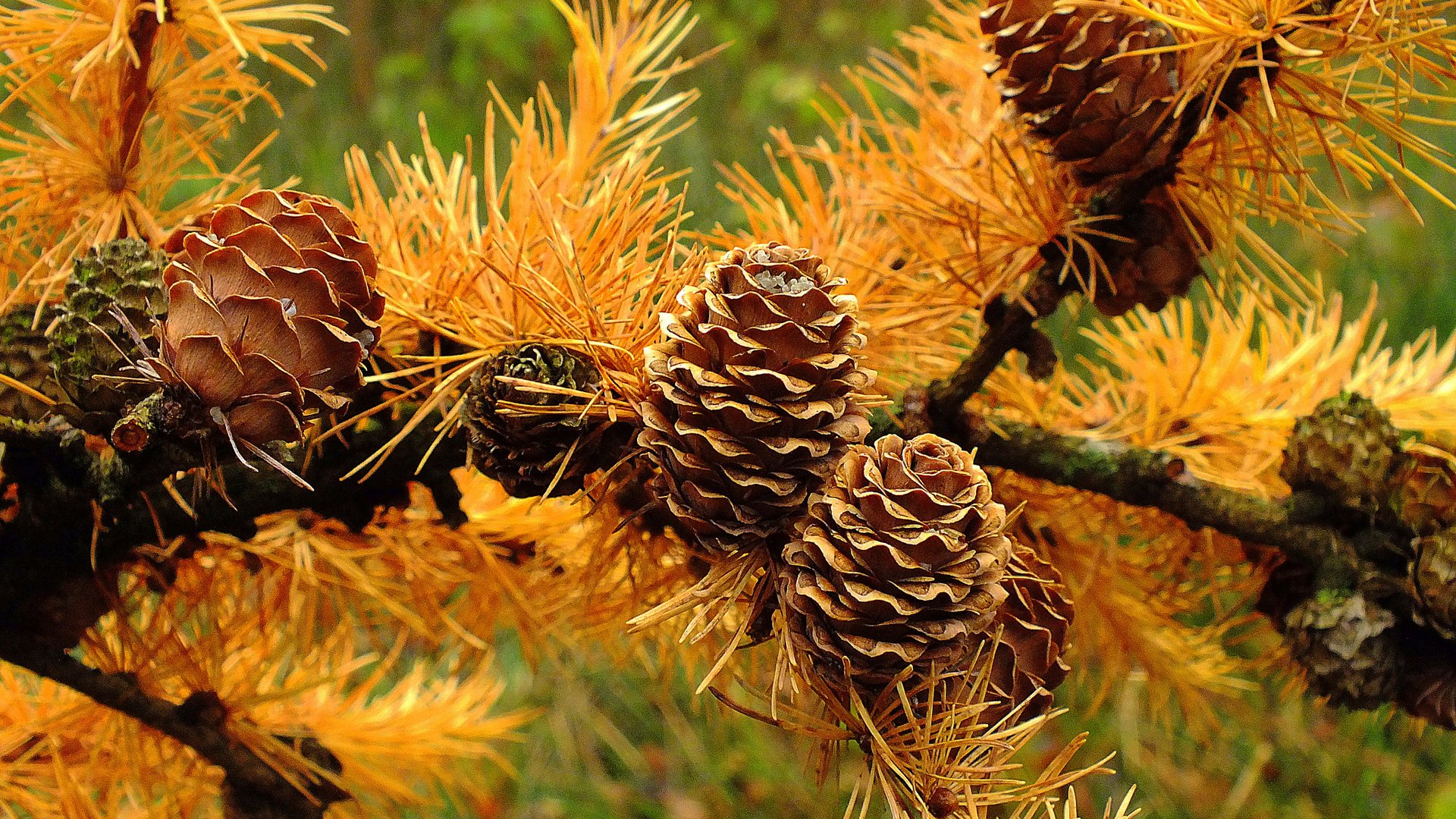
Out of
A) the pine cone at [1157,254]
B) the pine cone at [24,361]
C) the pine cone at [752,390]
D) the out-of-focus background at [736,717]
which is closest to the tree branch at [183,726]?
the pine cone at [24,361]

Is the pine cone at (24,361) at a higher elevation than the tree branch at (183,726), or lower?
higher

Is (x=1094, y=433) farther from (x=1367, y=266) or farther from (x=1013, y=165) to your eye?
(x=1367, y=266)

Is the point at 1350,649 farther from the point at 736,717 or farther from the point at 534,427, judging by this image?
the point at 736,717

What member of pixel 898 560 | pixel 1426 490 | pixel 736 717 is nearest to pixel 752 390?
pixel 898 560

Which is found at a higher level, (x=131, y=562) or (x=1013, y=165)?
(x=1013, y=165)

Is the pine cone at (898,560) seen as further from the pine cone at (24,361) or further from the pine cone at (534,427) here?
the pine cone at (24,361)

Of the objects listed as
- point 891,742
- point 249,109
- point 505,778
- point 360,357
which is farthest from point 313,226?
point 249,109
